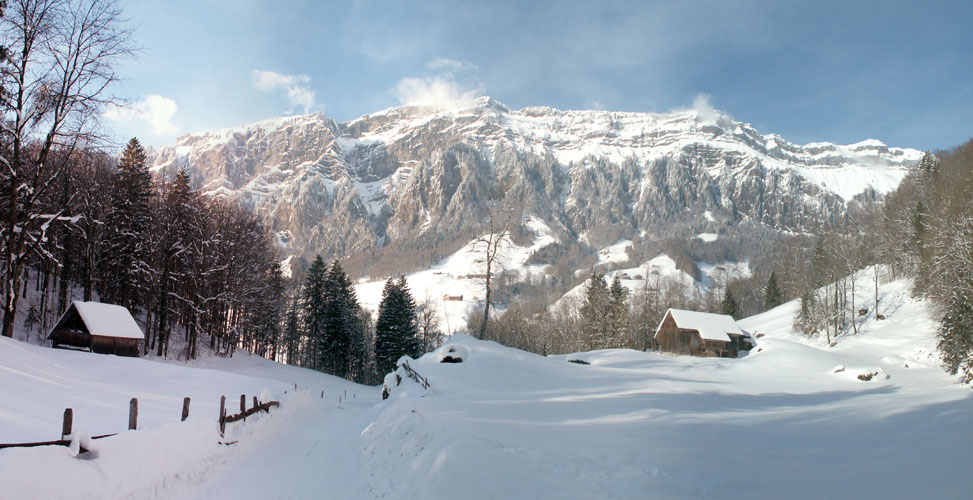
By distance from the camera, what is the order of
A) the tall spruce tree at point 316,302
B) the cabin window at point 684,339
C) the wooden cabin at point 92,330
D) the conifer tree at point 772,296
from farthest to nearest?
the conifer tree at point 772,296 → the cabin window at point 684,339 → the tall spruce tree at point 316,302 → the wooden cabin at point 92,330

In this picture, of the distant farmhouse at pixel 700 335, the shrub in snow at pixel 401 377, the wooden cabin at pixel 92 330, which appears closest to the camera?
the shrub in snow at pixel 401 377

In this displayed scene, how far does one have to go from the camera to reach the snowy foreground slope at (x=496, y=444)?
6254mm

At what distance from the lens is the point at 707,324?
56.8m

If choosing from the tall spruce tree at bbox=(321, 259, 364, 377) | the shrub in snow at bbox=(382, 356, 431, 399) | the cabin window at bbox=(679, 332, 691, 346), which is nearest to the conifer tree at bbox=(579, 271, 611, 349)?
the cabin window at bbox=(679, 332, 691, 346)

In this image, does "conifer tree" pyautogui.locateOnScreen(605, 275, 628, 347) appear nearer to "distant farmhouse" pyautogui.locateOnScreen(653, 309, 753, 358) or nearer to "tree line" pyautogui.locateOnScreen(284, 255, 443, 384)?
"distant farmhouse" pyautogui.locateOnScreen(653, 309, 753, 358)

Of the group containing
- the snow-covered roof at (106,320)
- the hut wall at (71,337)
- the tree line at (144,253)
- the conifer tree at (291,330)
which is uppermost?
the tree line at (144,253)

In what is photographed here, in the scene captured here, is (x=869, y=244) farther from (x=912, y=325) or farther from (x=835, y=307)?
(x=912, y=325)

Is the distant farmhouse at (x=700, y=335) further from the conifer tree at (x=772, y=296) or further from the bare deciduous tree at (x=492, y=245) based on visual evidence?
the bare deciduous tree at (x=492, y=245)

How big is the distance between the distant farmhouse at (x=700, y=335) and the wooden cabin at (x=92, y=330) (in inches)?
2054

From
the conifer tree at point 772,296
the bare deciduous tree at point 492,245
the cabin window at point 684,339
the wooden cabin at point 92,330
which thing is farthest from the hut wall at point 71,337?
the conifer tree at point 772,296

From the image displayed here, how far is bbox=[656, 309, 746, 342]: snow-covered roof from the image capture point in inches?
2180

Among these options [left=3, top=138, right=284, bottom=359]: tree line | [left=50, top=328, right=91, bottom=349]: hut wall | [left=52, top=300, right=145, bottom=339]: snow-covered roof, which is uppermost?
[left=3, top=138, right=284, bottom=359]: tree line

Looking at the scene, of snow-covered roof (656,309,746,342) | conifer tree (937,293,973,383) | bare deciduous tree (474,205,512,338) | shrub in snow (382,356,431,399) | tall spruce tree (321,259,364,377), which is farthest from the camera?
snow-covered roof (656,309,746,342)

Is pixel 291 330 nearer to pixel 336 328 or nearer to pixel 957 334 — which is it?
pixel 336 328
